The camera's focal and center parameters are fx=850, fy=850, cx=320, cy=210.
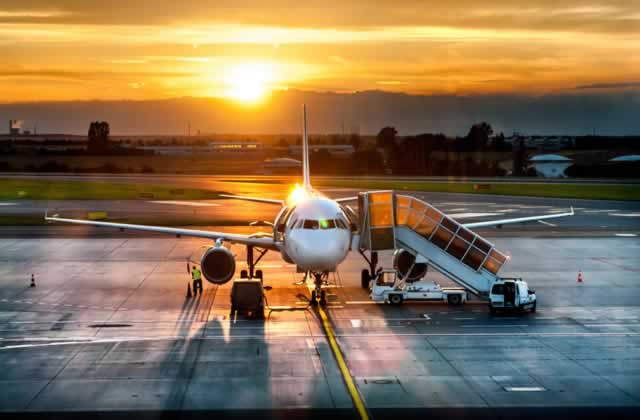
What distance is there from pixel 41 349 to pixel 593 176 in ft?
530

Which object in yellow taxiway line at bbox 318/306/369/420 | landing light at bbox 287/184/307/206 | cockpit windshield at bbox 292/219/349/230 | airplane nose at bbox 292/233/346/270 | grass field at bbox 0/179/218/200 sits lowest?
yellow taxiway line at bbox 318/306/369/420

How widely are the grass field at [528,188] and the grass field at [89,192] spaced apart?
2809 centimetres

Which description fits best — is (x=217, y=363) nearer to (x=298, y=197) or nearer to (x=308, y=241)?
(x=308, y=241)

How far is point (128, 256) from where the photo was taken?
56656 millimetres

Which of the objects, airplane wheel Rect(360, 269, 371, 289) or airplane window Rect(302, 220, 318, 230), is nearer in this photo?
airplane window Rect(302, 220, 318, 230)

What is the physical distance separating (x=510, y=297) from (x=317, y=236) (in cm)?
930

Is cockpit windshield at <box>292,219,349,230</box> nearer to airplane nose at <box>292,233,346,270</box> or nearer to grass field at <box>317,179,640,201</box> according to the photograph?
airplane nose at <box>292,233,346,270</box>

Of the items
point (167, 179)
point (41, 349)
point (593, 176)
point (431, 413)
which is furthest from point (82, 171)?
point (431, 413)

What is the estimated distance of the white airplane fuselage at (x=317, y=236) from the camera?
124 feet

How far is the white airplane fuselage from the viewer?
37875 millimetres

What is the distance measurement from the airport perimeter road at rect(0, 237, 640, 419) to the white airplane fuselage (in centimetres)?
245

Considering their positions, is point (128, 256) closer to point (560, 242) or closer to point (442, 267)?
point (442, 267)

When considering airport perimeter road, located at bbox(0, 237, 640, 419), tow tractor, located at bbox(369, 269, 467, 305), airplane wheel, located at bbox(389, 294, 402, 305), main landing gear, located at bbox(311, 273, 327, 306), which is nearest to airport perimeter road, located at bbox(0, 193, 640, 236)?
airport perimeter road, located at bbox(0, 237, 640, 419)

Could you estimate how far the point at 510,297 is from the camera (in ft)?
128
